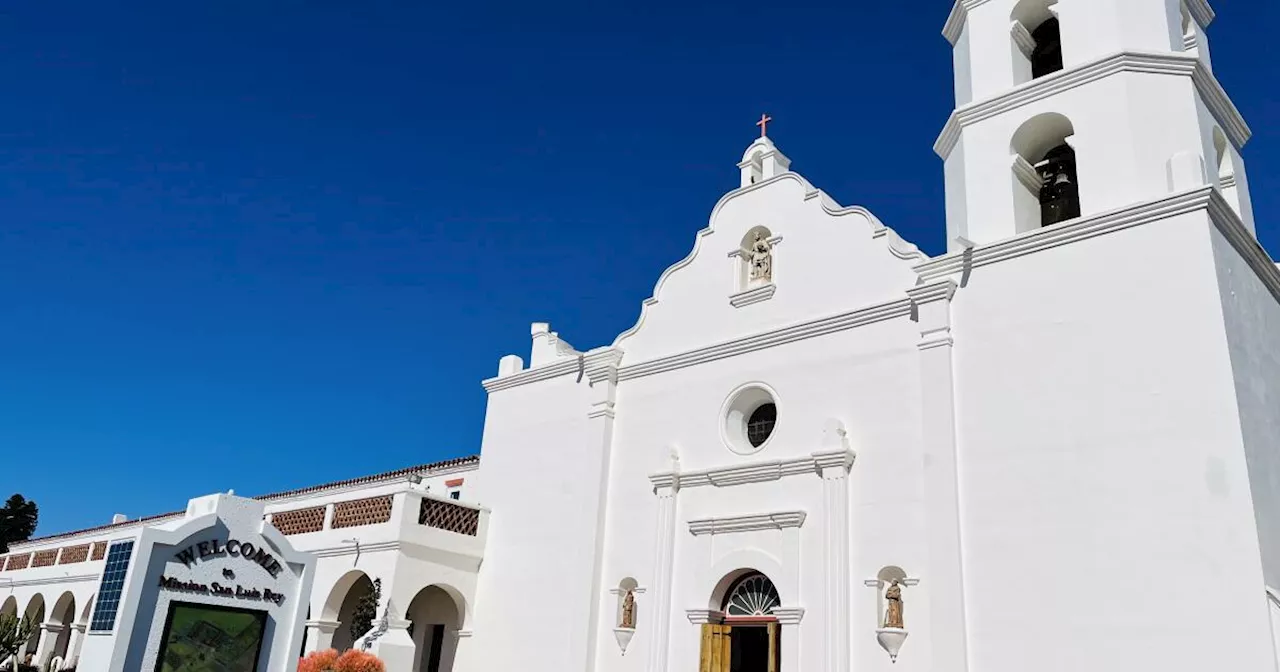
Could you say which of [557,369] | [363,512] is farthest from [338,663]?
[557,369]

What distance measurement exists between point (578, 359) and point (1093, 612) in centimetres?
976

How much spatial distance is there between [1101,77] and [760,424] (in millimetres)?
6952

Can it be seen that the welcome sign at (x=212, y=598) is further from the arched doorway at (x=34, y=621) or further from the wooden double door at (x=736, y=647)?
the arched doorway at (x=34, y=621)

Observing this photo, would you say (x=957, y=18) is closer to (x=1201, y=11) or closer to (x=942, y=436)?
(x=1201, y=11)

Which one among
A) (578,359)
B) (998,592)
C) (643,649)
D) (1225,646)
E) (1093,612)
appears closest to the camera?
(1225,646)

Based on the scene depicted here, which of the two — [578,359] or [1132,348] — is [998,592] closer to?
[1132,348]

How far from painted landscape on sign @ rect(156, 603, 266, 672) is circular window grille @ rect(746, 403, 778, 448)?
311 inches

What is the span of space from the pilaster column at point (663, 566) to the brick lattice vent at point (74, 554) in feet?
48.2

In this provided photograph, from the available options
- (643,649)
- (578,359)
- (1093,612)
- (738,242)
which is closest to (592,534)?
(643,649)

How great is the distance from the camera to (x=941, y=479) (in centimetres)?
1229

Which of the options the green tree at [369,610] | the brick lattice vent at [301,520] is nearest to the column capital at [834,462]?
the green tree at [369,610]

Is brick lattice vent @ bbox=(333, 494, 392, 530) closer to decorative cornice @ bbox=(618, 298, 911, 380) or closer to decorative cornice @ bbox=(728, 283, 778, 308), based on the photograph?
decorative cornice @ bbox=(618, 298, 911, 380)

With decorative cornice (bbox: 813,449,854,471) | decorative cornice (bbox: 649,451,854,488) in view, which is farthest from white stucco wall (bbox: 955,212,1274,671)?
decorative cornice (bbox: 649,451,854,488)

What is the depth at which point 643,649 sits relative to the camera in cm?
1473
